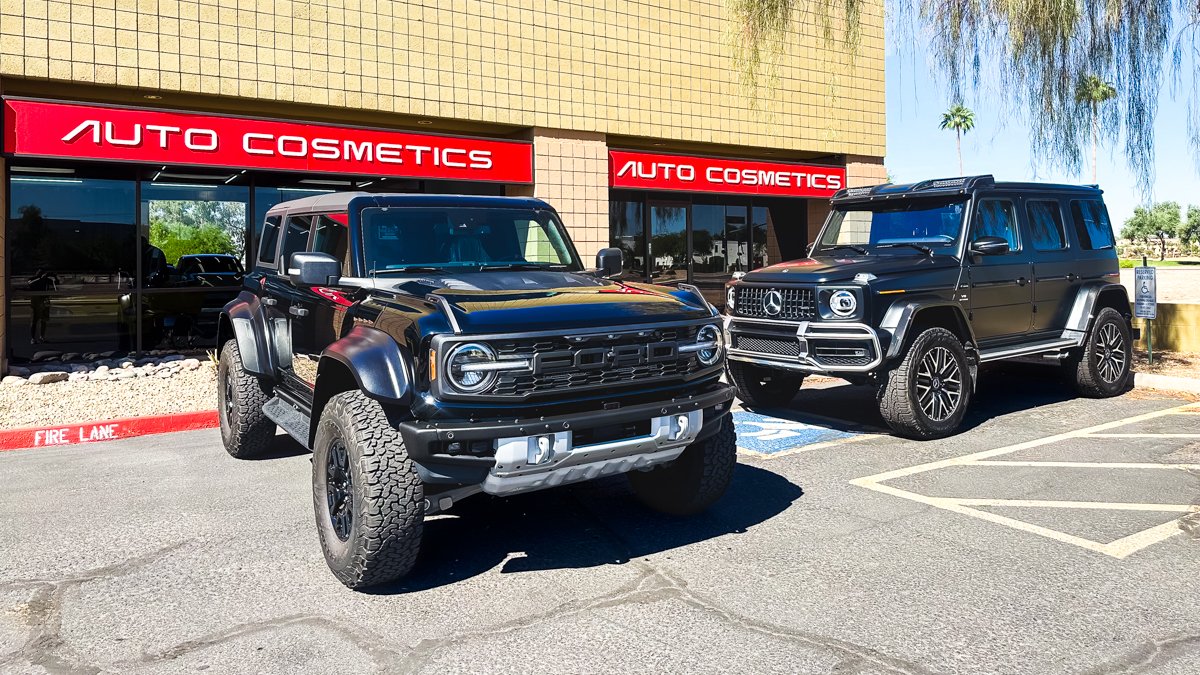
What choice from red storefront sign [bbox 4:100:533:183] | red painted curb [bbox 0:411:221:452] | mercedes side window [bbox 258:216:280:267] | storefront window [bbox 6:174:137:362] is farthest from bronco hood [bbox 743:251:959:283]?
storefront window [bbox 6:174:137:362]

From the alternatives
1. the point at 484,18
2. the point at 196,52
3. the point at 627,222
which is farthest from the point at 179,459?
the point at 627,222

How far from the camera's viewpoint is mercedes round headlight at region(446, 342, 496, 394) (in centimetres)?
397

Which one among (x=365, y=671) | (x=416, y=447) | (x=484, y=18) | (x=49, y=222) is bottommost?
(x=365, y=671)

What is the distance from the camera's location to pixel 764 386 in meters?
9.12

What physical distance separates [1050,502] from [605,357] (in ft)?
10.6

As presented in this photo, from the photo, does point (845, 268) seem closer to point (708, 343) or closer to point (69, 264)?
point (708, 343)

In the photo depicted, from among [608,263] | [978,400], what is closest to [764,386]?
[978,400]

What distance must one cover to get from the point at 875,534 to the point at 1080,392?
5.79 m

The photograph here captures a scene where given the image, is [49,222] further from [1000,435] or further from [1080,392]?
[1080,392]

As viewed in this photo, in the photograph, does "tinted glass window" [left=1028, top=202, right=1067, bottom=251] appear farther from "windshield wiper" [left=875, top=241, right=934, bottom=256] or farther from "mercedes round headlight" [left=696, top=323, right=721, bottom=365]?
"mercedes round headlight" [left=696, top=323, right=721, bottom=365]

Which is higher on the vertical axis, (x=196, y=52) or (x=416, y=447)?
(x=196, y=52)

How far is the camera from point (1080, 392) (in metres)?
9.47

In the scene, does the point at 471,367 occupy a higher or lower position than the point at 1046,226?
lower

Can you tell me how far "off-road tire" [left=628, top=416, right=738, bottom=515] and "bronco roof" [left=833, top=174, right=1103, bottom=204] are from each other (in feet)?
14.4
